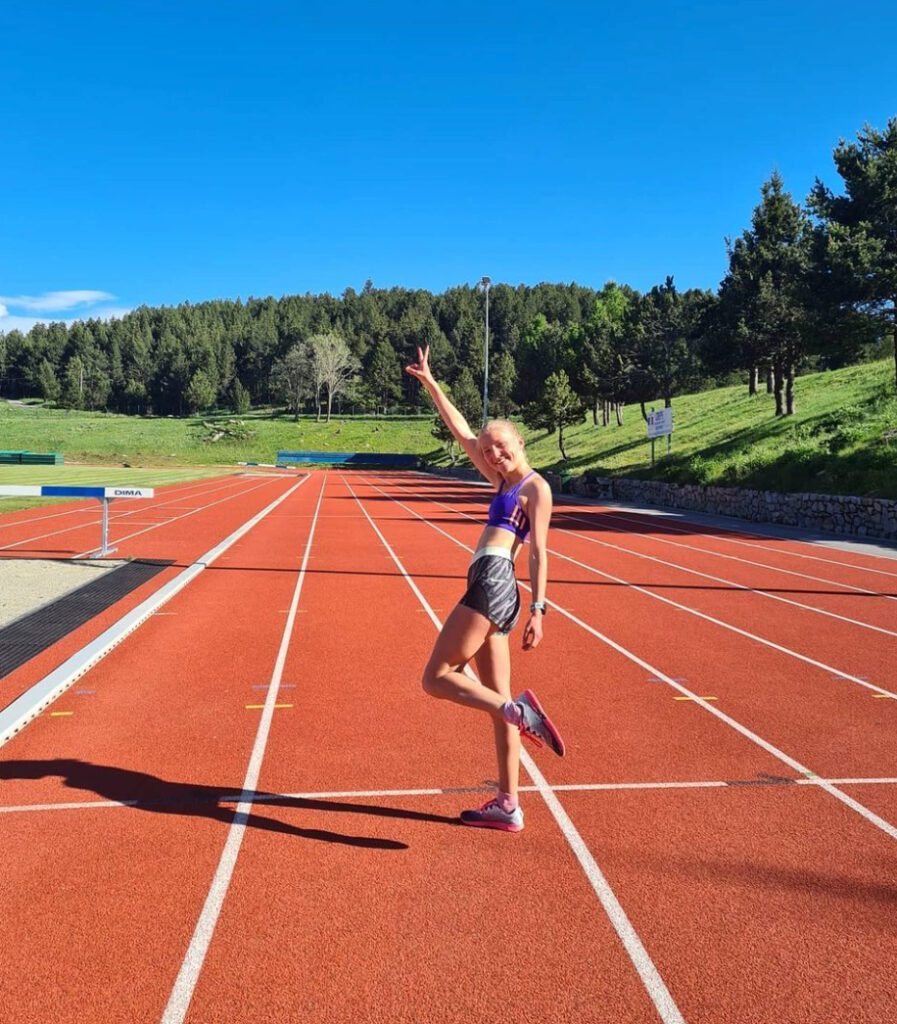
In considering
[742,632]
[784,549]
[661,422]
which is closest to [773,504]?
[784,549]

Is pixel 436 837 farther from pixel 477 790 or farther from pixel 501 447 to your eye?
pixel 501 447

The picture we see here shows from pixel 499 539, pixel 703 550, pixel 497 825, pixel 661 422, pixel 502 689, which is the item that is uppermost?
pixel 661 422

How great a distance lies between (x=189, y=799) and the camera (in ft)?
13.8

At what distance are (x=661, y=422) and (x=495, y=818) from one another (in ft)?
105

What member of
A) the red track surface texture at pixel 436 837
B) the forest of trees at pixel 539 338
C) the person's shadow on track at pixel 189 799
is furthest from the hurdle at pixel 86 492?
the forest of trees at pixel 539 338

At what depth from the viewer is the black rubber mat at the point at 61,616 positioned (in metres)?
6.92

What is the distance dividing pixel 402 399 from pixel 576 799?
397ft

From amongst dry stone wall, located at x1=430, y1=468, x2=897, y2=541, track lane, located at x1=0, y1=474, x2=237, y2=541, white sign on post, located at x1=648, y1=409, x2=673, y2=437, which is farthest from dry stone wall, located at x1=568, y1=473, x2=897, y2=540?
track lane, located at x1=0, y1=474, x2=237, y2=541

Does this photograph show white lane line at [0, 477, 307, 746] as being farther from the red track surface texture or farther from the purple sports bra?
the purple sports bra

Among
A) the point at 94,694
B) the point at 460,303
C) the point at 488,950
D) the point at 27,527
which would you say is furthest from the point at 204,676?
the point at 460,303

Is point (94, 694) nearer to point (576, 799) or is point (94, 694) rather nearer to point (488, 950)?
point (576, 799)

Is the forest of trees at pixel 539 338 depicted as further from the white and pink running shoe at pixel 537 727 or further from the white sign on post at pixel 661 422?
the white and pink running shoe at pixel 537 727

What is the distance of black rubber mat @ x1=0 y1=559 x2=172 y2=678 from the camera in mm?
6922

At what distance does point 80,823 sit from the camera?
3.92 meters
